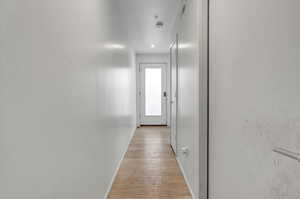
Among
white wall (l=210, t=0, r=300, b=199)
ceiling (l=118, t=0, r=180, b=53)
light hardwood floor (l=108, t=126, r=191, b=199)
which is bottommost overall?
light hardwood floor (l=108, t=126, r=191, b=199)

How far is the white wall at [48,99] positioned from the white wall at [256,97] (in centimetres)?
101

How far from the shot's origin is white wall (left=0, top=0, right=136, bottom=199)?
593mm

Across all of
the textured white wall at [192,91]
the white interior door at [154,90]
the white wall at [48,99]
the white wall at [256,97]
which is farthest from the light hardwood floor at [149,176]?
the white interior door at [154,90]

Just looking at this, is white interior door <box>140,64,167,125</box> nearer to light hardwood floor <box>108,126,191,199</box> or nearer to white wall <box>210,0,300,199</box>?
light hardwood floor <box>108,126,191,199</box>

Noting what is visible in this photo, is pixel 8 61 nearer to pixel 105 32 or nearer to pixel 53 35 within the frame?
pixel 53 35

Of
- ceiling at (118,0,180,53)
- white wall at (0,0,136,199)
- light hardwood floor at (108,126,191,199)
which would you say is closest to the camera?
white wall at (0,0,136,199)

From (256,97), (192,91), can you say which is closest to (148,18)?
(192,91)

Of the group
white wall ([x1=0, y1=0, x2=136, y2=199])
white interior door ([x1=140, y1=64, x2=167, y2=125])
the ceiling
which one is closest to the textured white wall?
the ceiling

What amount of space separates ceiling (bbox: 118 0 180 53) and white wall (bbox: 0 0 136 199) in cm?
127

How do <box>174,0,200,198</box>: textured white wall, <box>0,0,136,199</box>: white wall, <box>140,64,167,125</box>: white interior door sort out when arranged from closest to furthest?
<box>0,0,136,199</box>: white wall < <box>174,0,200,198</box>: textured white wall < <box>140,64,167,125</box>: white interior door

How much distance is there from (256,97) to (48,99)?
1.02 meters

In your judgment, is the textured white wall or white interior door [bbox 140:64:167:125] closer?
the textured white wall

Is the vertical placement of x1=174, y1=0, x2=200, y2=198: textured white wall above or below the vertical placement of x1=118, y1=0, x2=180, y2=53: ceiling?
below

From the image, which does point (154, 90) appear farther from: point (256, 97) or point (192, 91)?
point (256, 97)
